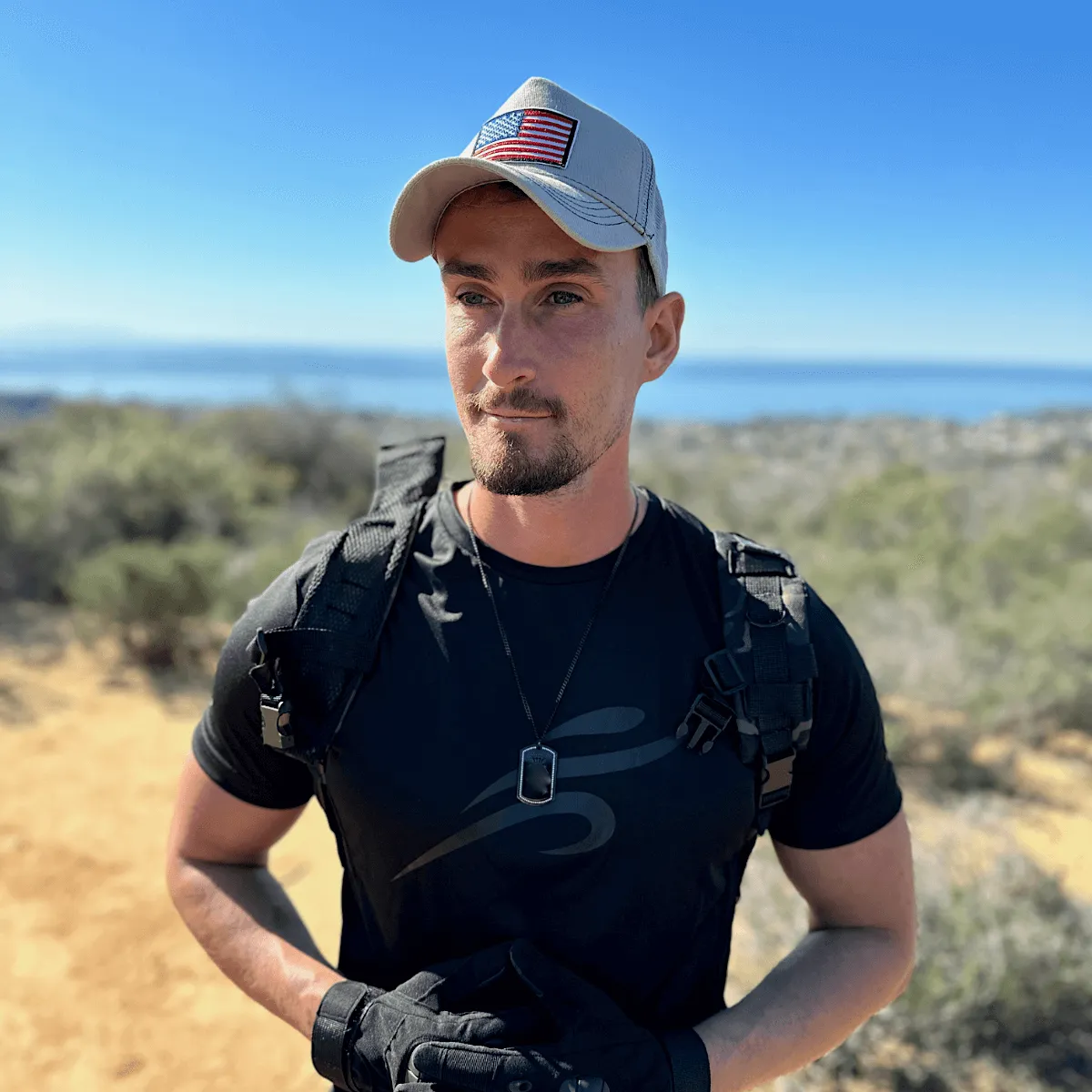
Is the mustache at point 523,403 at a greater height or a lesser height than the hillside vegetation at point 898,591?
greater

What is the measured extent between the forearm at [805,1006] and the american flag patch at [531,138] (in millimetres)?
1435

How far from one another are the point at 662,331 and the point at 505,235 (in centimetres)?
38

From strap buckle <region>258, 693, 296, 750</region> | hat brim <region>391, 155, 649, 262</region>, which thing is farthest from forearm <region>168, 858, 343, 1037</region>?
hat brim <region>391, 155, 649, 262</region>

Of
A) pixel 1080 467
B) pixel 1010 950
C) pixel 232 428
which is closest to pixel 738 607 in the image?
pixel 1010 950

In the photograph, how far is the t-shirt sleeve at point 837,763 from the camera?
1.50 metres

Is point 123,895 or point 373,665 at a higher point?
point 373,665

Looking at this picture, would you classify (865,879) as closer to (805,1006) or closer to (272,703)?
(805,1006)

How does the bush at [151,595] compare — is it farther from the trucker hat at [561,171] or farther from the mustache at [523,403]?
the mustache at [523,403]

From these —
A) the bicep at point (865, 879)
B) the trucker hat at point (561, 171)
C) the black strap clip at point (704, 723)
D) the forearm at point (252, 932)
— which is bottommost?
the forearm at point (252, 932)

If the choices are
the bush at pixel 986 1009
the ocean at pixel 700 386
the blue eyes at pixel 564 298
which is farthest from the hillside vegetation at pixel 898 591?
the ocean at pixel 700 386

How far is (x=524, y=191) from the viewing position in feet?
4.80

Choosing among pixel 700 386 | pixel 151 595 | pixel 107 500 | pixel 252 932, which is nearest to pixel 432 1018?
pixel 252 932

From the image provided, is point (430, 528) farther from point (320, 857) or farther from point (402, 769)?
point (320, 857)

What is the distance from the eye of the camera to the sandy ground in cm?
391
